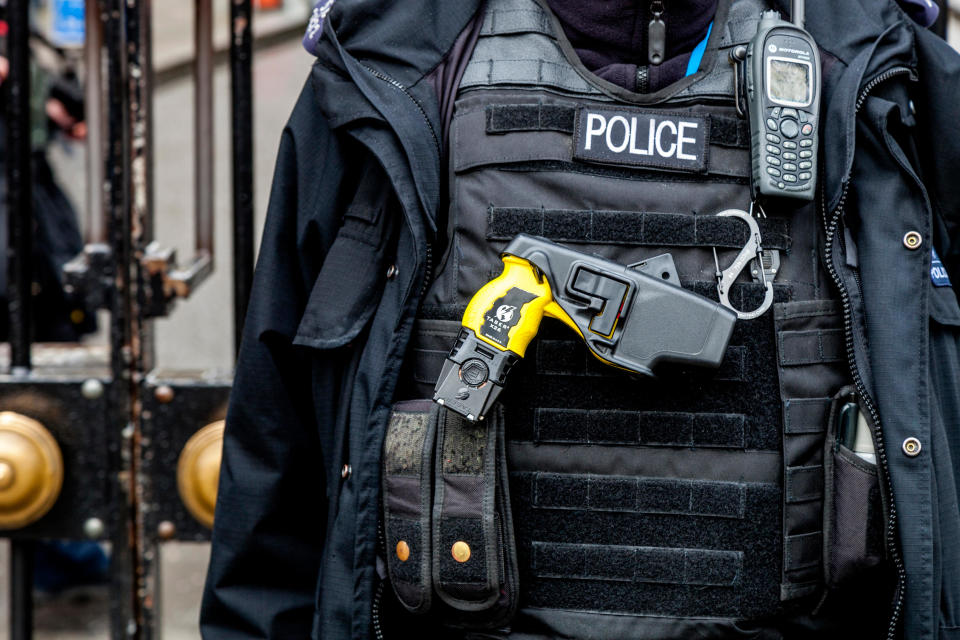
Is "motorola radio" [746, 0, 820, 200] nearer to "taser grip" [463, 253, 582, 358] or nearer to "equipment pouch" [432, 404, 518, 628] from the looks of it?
"taser grip" [463, 253, 582, 358]

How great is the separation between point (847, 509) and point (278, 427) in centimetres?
87

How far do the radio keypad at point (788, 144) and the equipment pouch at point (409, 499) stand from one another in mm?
589

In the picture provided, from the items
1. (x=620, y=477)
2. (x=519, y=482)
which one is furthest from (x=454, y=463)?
(x=620, y=477)

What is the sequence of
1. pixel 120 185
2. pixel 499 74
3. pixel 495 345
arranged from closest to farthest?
1. pixel 495 345
2. pixel 499 74
3. pixel 120 185

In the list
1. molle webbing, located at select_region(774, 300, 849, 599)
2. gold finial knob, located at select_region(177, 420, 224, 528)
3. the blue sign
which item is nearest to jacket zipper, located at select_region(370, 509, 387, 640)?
molle webbing, located at select_region(774, 300, 849, 599)

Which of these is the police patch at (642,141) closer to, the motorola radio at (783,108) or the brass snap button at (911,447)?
the motorola radio at (783,108)

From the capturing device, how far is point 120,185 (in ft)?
7.38

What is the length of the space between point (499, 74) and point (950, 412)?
0.85 meters

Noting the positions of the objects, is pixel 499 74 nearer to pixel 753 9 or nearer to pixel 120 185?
pixel 753 9

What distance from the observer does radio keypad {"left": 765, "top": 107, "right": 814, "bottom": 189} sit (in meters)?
1.58

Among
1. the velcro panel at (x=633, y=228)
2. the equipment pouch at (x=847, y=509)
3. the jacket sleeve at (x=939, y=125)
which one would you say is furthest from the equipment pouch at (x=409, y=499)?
the jacket sleeve at (x=939, y=125)

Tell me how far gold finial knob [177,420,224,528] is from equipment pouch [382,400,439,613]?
29.1 inches

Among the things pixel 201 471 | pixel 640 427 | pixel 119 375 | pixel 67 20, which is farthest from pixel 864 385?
pixel 67 20

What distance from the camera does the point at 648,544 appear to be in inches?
64.9
